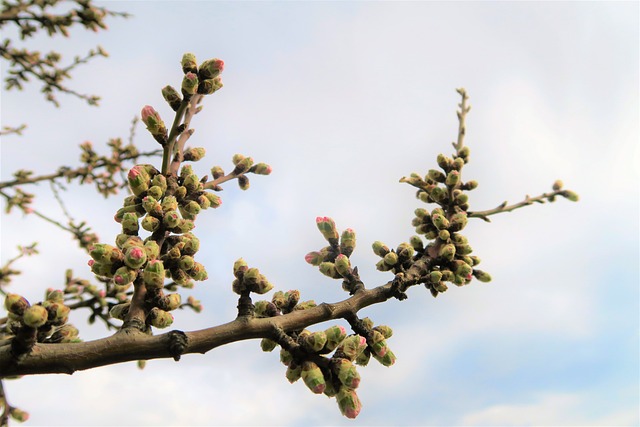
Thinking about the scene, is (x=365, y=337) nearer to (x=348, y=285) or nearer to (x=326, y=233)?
(x=348, y=285)

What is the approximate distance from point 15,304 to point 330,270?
184 cm

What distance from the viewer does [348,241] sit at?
3.27 m

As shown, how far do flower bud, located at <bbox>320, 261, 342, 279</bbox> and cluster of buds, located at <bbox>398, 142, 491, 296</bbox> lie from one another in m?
0.34

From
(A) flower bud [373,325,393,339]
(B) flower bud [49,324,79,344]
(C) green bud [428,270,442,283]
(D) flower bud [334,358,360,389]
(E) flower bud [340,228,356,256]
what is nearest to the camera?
(D) flower bud [334,358,360,389]

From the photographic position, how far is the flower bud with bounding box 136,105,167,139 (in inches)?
105

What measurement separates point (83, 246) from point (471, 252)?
5512 millimetres

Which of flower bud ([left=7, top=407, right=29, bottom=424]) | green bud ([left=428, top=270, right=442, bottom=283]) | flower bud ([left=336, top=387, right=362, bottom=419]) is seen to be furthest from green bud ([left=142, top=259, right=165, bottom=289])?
flower bud ([left=7, top=407, right=29, bottom=424])

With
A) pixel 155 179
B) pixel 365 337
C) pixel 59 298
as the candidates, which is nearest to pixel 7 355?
pixel 59 298

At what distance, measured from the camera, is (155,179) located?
107 inches

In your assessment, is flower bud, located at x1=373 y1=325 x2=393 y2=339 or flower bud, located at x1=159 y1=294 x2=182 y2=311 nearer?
flower bud, located at x1=159 y1=294 x2=182 y2=311

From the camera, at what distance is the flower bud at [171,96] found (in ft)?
9.14

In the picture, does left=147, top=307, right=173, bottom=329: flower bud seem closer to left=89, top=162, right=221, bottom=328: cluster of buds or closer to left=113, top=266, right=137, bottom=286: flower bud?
left=89, top=162, right=221, bottom=328: cluster of buds

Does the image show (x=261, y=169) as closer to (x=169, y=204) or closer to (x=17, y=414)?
(x=169, y=204)

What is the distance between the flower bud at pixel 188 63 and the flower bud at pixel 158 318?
138 centimetres
